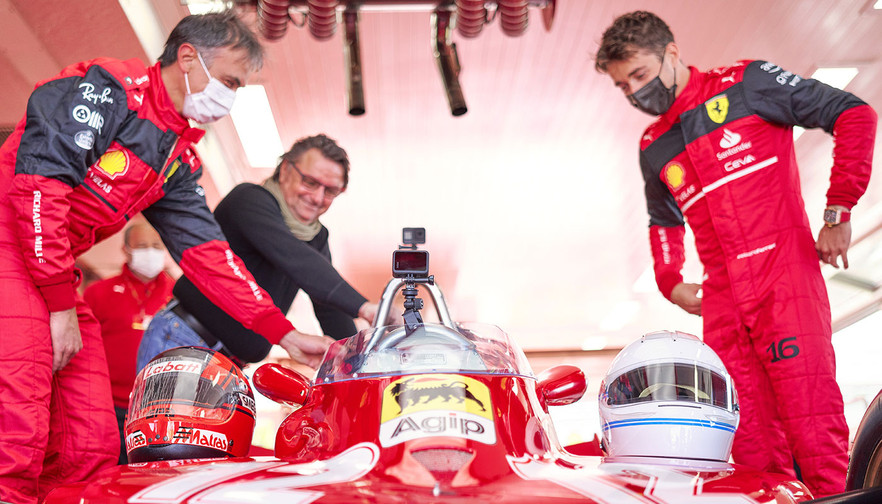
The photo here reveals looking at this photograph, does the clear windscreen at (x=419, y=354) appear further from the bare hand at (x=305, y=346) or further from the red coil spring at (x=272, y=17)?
the red coil spring at (x=272, y=17)

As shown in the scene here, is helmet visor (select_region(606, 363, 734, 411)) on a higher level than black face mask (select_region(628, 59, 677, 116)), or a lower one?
lower

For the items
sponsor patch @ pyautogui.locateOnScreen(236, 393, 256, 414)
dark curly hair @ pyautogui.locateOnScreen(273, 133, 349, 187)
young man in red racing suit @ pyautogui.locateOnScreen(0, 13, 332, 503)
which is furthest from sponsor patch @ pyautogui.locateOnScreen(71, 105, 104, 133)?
dark curly hair @ pyautogui.locateOnScreen(273, 133, 349, 187)

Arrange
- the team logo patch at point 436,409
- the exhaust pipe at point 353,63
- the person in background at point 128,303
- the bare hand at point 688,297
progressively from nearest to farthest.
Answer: the team logo patch at point 436,409 → the bare hand at point 688,297 → the exhaust pipe at point 353,63 → the person in background at point 128,303

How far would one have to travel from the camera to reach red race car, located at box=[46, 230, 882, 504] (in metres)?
1.22

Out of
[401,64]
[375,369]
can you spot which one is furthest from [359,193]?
[375,369]

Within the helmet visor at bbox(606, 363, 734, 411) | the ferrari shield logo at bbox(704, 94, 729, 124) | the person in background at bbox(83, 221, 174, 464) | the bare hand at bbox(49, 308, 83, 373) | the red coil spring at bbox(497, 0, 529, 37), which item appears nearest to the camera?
the helmet visor at bbox(606, 363, 734, 411)

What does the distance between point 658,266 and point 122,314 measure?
2.85 meters

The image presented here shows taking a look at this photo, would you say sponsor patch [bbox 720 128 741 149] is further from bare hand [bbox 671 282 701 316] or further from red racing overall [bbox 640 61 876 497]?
bare hand [bbox 671 282 701 316]

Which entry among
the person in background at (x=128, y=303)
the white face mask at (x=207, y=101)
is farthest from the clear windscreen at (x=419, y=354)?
the person in background at (x=128, y=303)

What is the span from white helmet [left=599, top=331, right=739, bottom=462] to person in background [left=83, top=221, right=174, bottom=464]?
259cm

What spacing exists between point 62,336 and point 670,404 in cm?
164

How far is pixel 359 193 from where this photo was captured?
691 centimetres

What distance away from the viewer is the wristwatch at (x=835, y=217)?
2439mm

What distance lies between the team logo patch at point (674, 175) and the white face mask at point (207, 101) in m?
1.62
